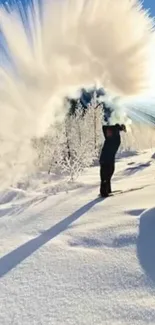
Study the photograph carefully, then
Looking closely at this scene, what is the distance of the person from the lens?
7225mm

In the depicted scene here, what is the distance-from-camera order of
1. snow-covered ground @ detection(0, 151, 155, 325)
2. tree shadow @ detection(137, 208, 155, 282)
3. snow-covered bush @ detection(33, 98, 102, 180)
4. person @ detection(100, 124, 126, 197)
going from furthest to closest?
snow-covered bush @ detection(33, 98, 102, 180) → person @ detection(100, 124, 126, 197) → tree shadow @ detection(137, 208, 155, 282) → snow-covered ground @ detection(0, 151, 155, 325)

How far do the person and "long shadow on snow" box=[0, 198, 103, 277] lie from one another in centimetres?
164

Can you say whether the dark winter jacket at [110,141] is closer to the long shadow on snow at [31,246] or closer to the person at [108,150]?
the person at [108,150]

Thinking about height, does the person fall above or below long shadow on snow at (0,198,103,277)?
above

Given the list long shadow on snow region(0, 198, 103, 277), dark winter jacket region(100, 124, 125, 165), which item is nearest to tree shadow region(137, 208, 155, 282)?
long shadow on snow region(0, 198, 103, 277)

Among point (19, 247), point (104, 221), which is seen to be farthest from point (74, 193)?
point (19, 247)

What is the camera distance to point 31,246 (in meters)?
4.56

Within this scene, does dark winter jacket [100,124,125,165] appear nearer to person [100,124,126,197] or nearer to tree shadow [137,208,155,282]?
person [100,124,126,197]

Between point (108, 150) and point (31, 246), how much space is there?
314 centimetres

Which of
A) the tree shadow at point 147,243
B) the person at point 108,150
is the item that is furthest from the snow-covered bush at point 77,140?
the tree shadow at point 147,243

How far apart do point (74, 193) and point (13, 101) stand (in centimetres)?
311

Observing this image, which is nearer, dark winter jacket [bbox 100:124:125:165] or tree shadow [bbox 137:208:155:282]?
tree shadow [bbox 137:208:155:282]

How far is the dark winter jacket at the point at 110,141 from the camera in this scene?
7230 mm

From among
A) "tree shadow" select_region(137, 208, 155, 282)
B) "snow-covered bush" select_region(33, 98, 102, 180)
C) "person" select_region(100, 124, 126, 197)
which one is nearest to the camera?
"tree shadow" select_region(137, 208, 155, 282)
